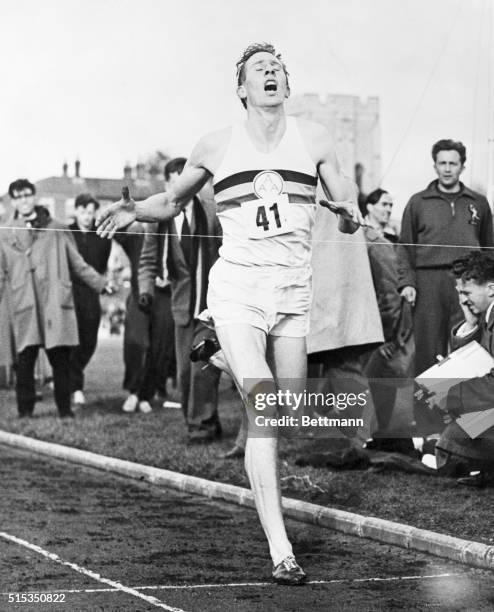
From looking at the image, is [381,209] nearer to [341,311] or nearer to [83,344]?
[341,311]

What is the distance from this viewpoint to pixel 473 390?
7.55m

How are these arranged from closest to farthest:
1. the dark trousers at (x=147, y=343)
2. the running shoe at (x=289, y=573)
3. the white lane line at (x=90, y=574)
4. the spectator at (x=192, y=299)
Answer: the white lane line at (x=90, y=574), the running shoe at (x=289, y=573), the spectator at (x=192, y=299), the dark trousers at (x=147, y=343)

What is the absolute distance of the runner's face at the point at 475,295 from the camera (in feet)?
25.2

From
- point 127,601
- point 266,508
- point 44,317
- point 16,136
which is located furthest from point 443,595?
point 44,317

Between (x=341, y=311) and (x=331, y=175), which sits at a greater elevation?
(x=331, y=175)

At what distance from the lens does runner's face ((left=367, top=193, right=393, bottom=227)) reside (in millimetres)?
9790

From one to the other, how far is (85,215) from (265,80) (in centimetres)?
575

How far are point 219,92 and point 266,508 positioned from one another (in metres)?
2.35

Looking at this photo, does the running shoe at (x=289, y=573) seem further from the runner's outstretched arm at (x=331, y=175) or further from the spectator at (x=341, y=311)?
the spectator at (x=341, y=311)

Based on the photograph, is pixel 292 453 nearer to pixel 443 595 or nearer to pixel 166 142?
pixel 166 142

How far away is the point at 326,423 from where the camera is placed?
877cm

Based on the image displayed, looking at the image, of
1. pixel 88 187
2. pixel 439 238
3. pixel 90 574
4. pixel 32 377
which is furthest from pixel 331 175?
pixel 32 377

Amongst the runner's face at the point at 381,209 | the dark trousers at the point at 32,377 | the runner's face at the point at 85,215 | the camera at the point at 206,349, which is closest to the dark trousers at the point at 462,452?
the camera at the point at 206,349

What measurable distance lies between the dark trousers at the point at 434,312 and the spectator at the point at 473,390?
79 centimetres
